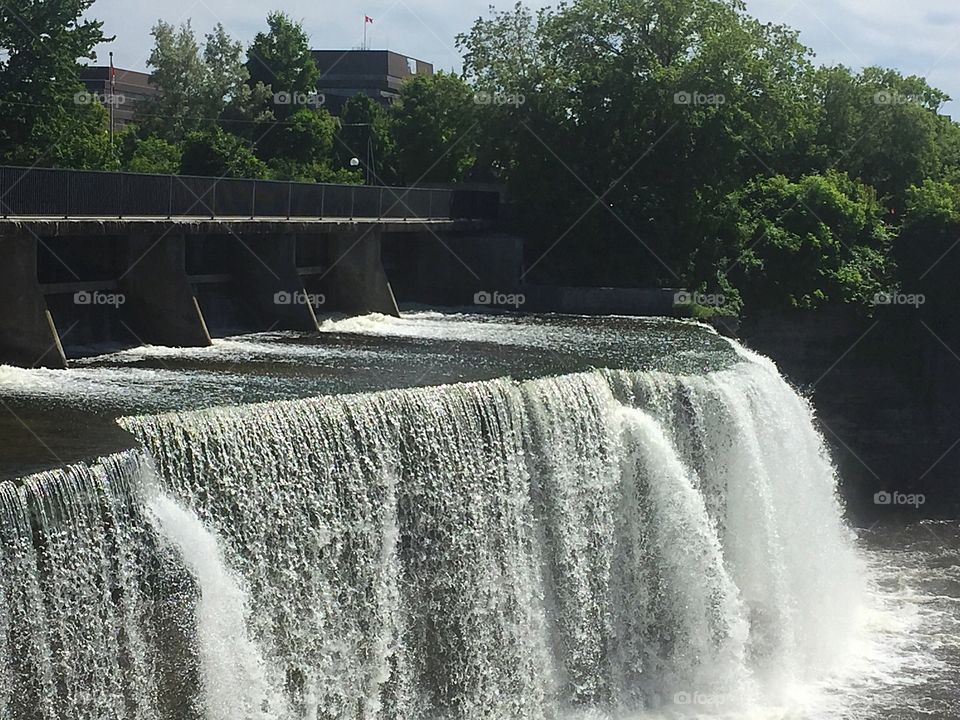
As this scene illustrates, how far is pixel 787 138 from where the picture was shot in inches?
1626

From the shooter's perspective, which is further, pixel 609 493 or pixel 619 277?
pixel 619 277

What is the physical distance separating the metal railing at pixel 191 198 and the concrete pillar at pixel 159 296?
0.68 m

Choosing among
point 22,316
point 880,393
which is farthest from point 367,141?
point 22,316

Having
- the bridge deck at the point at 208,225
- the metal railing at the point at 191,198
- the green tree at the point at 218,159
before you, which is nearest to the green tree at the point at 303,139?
the green tree at the point at 218,159

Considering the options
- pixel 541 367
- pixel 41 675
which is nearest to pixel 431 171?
pixel 541 367

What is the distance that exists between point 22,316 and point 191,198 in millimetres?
5404

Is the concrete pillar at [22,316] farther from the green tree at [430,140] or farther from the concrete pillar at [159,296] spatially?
the green tree at [430,140]

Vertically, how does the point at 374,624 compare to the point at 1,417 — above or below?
below

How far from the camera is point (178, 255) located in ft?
82.6

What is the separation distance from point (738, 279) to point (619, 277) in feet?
10.4

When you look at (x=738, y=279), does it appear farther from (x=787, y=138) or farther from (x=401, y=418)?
(x=401, y=418)

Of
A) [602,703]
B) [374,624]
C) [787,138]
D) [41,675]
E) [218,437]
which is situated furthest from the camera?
[787,138]

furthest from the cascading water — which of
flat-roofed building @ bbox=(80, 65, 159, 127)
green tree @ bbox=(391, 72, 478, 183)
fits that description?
flat-roofed building @ bbox=(80, 65, 159, 127)

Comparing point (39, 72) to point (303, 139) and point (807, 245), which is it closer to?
point (303, 139)
